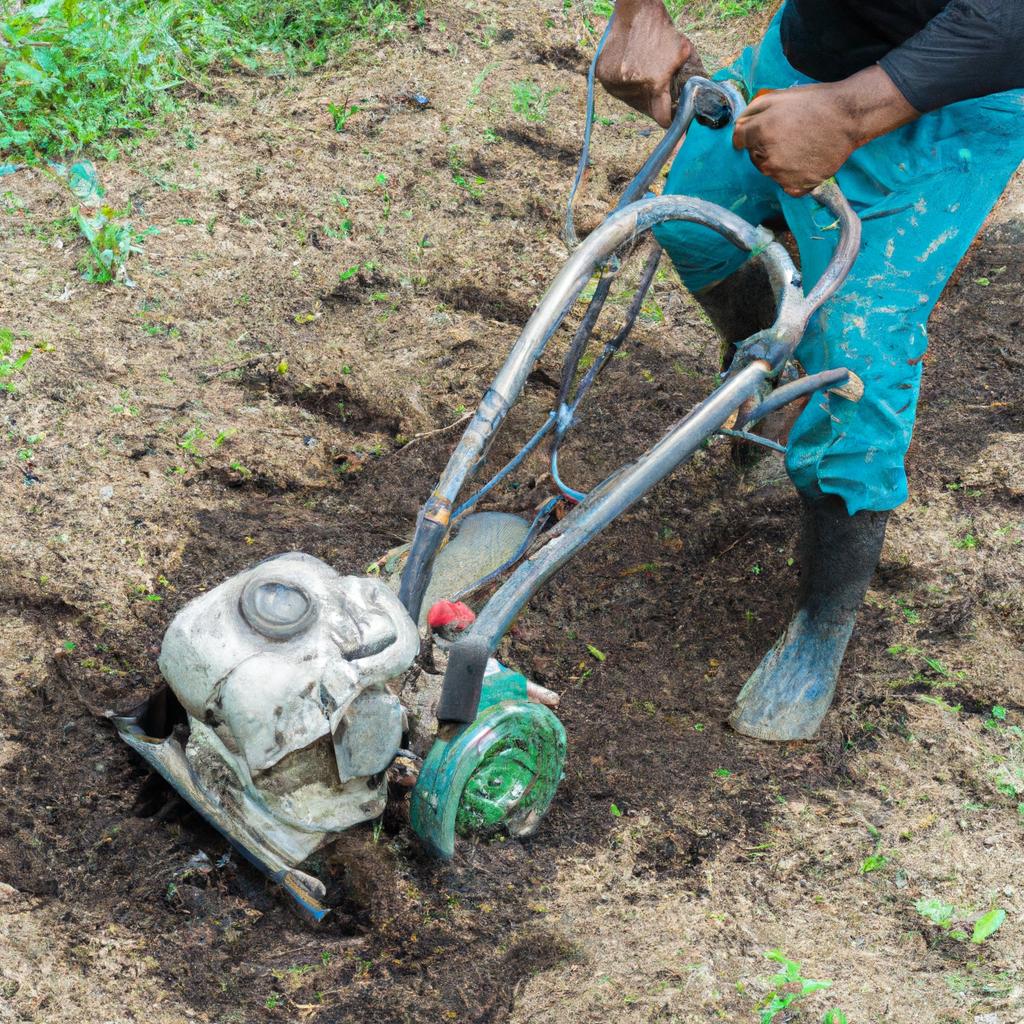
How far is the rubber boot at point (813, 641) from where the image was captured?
2645mm

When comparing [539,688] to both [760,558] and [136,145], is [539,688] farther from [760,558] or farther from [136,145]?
[136,145]

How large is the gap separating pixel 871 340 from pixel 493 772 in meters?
1.20

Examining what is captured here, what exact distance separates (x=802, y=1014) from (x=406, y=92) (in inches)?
152

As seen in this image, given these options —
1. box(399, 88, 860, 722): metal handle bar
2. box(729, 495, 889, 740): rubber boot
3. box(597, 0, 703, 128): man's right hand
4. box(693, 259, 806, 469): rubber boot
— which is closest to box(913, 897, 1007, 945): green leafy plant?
→ box(729, 495, 889, 740): rubber boot

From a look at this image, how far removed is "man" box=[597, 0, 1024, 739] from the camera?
84.0 inches

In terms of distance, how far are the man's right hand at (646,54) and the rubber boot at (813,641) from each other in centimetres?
105

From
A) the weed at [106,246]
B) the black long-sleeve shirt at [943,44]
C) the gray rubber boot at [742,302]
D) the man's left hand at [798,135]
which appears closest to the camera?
the black long-sleeve shirt at [943,44]

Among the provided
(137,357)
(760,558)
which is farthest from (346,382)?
(760,558)

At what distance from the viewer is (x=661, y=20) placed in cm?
265

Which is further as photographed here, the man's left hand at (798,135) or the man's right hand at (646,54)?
the man's right hand at (646,54)

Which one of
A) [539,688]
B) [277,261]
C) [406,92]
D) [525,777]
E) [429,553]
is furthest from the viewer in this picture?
[406,92]

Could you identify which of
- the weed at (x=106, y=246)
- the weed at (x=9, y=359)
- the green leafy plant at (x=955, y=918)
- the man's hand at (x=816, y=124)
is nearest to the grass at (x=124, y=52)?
the weed at (x=106, y=246)

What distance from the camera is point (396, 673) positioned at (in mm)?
2021

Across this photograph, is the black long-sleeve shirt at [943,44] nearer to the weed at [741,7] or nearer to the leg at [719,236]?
the leg at [719,236]
